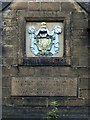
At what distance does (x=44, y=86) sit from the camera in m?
9.75

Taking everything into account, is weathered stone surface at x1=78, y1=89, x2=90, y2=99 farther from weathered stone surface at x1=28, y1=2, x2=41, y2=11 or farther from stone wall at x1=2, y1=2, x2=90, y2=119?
weathered stone surface at x1=28, y1=2, x2=41, y2=11

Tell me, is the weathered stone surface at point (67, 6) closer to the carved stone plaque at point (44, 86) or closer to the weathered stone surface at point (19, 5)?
the weathered stone surface at point (19, 5)

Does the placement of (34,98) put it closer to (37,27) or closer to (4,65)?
(4,65)

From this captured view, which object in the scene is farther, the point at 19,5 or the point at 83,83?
the point at 19,5

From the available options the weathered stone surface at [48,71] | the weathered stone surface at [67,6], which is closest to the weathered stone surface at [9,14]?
the weathered stone surface at [67,6]

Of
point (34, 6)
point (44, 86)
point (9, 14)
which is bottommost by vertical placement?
point (44, 86)

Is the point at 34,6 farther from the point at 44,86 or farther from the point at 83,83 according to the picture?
the point at 83,83

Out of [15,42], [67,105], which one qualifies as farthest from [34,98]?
[15,42]

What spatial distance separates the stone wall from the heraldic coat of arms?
9.5 inches

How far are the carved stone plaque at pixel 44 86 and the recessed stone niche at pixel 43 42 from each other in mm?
618

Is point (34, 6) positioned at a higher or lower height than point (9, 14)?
higher

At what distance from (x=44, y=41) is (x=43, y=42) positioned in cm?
4

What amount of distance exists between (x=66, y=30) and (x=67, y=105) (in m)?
1.81

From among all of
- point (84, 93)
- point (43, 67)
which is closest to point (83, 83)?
point (84, 93)
